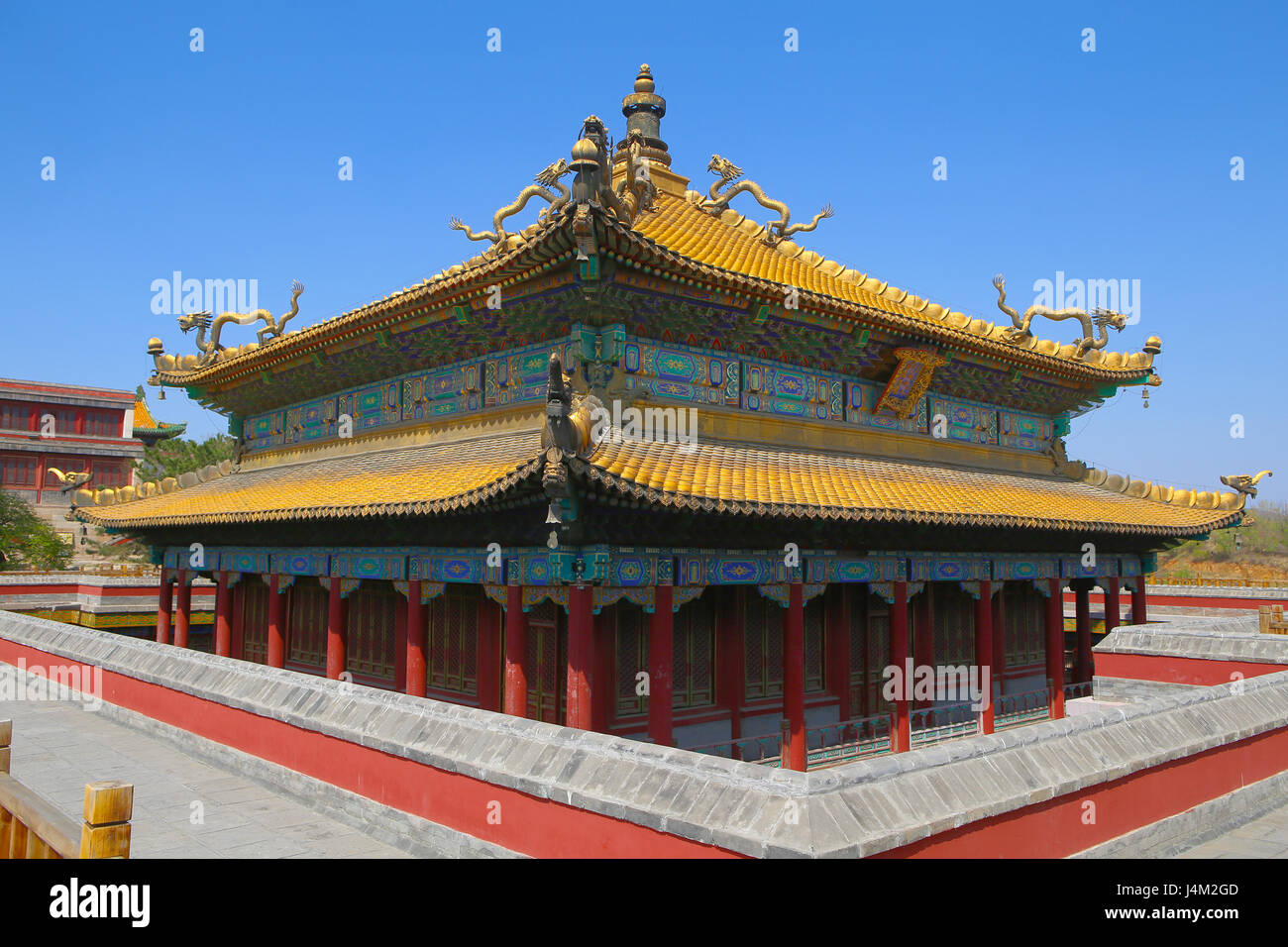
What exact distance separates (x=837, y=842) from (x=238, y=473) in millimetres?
20704

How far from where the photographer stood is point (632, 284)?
12.6 m

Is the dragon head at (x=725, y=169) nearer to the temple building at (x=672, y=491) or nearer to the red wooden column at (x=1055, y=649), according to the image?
the temple building at (x=672, y=491)

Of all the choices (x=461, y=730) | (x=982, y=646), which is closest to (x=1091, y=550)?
(x=982, y=646)

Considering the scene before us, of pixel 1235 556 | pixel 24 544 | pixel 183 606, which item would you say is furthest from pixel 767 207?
pixel 1235 556

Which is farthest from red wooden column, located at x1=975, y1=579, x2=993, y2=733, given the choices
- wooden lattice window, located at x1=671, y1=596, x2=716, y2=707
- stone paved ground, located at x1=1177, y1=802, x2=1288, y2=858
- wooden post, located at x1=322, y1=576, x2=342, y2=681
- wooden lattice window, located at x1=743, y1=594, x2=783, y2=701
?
wooden post, located at x1=322, y1=576, x2=342, y2=681

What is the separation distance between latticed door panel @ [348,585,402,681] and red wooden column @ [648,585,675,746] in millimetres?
6274

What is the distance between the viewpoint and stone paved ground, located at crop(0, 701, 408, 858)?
8.38m

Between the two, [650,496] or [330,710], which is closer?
[330,710]

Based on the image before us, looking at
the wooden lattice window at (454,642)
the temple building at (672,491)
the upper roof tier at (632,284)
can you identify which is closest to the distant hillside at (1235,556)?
the temple building at (672,491)

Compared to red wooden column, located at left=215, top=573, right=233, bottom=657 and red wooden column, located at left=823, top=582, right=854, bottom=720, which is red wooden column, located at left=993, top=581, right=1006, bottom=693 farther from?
red wooden column, located at left=215, top=573, right=233, bottom=657

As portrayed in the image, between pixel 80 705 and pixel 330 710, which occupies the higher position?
pixel 330 710
